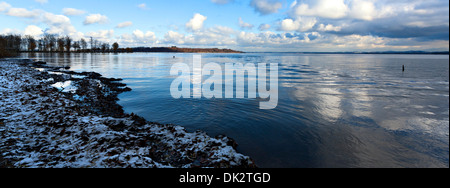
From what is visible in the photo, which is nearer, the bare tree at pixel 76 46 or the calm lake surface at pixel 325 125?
the calm lake surface at pixel 325 125

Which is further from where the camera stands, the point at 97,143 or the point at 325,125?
the point at 325,125

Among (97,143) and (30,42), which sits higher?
(30,42)

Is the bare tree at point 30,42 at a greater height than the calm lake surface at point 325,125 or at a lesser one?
greater

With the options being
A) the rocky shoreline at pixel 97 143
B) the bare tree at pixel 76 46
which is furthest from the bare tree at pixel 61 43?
the rocky shoreline at pixel 97 143

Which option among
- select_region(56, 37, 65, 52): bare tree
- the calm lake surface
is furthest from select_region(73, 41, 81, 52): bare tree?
the calm lake surface

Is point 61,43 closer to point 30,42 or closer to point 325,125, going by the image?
point 30,42

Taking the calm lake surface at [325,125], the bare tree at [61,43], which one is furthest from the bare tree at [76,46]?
the calm lake surface at [325,125]

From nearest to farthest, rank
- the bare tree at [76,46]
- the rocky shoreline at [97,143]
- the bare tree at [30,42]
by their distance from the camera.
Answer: the rocky shoreline at [97,143], the bare tree at [30,42], the bare tree at [76,46]

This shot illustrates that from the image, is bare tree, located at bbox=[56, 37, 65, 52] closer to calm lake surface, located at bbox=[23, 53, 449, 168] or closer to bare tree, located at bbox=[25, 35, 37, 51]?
bare tree, located at bbox=[25, 35, 37, 51]

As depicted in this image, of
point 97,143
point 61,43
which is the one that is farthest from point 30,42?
point 97,143

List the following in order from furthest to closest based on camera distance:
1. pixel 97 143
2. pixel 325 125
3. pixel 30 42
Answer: pixel 30 42 → pixel 325 125 → pixel 97 143

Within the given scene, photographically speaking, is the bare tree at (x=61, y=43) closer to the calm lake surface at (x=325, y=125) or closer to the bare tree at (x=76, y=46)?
the bare tree at (x=76, y=46)

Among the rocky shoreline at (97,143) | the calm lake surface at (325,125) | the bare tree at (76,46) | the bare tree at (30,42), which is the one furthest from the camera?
the bare tree at (76,46)

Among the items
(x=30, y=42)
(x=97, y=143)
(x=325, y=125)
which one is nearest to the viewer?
(x=97, y=143)
